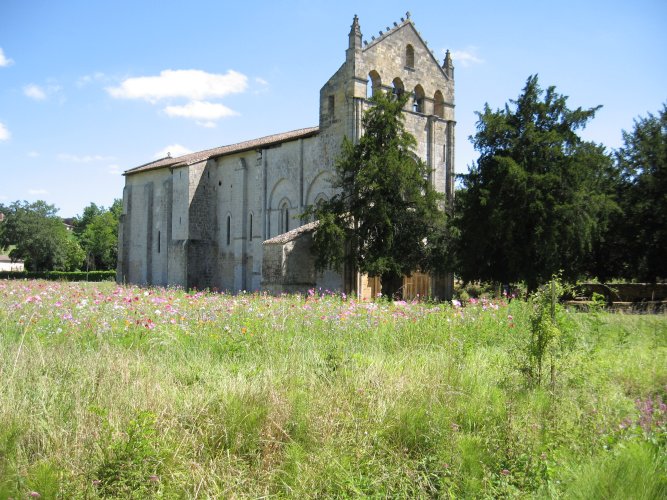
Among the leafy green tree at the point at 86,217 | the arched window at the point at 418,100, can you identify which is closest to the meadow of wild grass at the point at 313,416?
the arched window at the point at 418,100

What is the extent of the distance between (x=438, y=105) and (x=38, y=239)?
195ft

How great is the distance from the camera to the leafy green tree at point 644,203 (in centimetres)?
2566

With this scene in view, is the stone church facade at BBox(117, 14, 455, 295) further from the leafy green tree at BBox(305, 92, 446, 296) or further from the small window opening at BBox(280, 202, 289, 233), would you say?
the leafy green tree at BBox(305, 92, 446, 296)

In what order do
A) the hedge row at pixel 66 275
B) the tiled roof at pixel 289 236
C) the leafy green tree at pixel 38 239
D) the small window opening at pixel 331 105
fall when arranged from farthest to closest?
the leafy green tree at pixel 38 239
the hedge row at pixel 66 275
the small window opening at pixel 331 105
the tiled roof at pixel 289 236

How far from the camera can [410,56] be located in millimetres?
28656

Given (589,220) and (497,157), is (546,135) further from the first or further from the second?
(589,220)

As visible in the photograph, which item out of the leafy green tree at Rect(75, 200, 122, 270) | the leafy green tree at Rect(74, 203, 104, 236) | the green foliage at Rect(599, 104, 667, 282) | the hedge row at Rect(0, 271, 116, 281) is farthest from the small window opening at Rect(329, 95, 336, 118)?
the leafy green tree at Rect(74, 203, 104, 236)

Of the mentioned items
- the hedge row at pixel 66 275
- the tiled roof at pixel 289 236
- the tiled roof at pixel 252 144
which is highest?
the tiled roof at pixel 252 144

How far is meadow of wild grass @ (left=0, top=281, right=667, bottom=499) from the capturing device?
4883mm

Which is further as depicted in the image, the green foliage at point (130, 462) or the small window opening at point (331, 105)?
the small window opening at point (331, 105)

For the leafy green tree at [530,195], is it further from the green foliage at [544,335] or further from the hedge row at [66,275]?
the hedge row at [66,275]

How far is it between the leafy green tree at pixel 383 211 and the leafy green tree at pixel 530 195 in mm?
1896

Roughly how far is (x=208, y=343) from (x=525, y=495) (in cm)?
508

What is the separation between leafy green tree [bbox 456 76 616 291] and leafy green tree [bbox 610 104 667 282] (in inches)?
130
